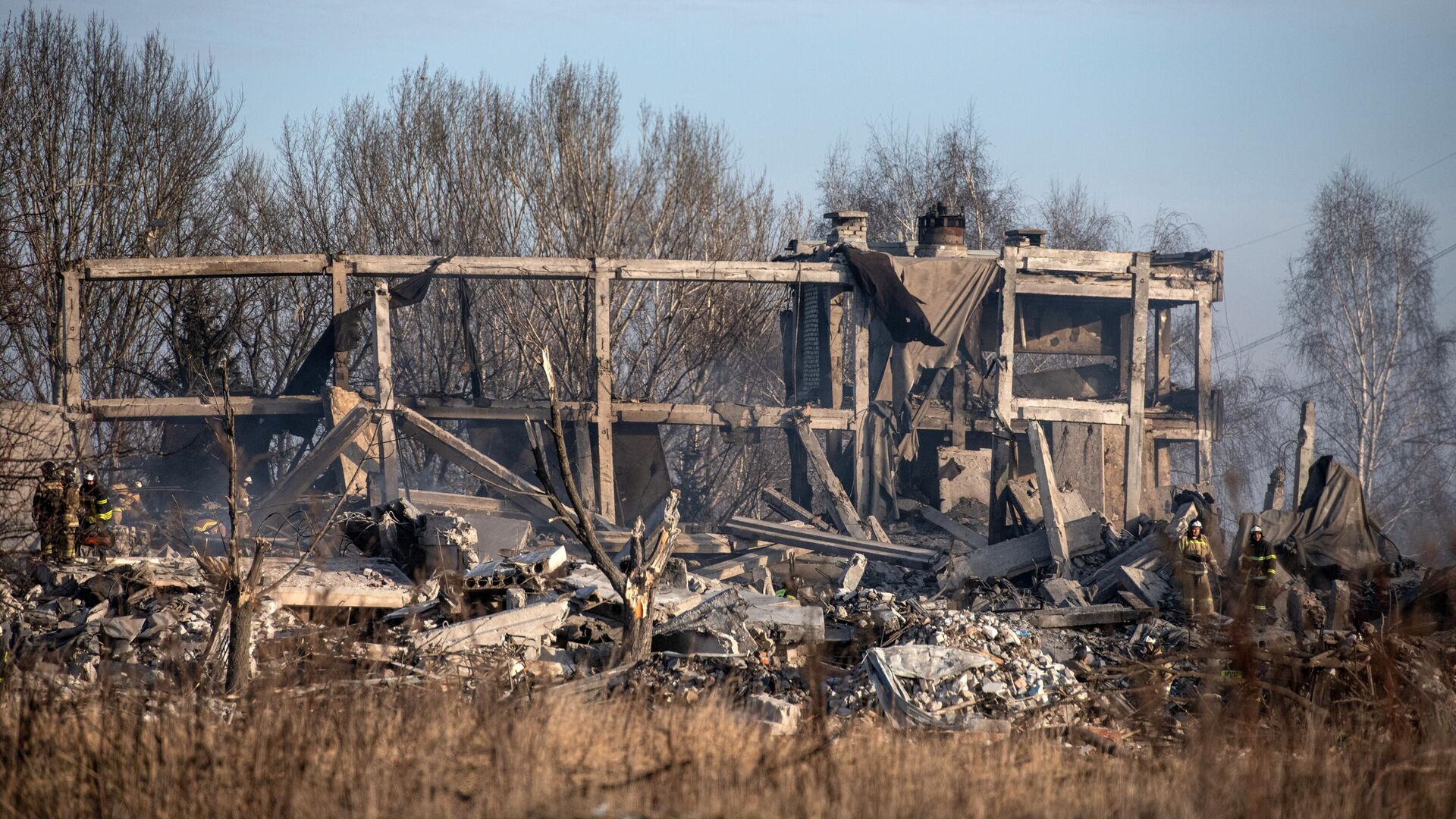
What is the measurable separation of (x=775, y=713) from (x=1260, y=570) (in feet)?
21.0

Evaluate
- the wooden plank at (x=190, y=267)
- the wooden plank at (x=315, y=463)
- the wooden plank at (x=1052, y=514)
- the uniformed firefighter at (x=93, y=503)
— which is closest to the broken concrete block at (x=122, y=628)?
the uniformed firefighter at (x=93, y=503)

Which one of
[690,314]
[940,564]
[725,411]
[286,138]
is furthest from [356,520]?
[286,138]

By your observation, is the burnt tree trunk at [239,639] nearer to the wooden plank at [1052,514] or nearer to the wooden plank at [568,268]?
the wooden plank at [568,268]

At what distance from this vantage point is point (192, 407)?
1591 cm

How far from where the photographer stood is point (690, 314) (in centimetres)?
2478

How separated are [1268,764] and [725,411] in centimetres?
1120

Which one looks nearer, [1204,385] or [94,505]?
[94,505]

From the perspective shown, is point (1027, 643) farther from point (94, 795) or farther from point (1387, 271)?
point (1387, 271)

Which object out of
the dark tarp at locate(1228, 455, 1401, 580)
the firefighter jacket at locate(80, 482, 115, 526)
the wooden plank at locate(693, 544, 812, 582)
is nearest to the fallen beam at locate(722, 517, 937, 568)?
the wooden plank at locate(693, 544, 812, 582)

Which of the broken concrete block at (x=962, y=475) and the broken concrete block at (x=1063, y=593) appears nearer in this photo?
the broken concrete block at (x=1063, y=593)

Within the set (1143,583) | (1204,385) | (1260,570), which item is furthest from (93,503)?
(1204,385)

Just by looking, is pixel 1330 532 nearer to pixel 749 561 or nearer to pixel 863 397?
pixel 863 397

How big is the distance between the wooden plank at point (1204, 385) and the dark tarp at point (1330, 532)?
15.6 ft

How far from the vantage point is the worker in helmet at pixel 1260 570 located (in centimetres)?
1159
